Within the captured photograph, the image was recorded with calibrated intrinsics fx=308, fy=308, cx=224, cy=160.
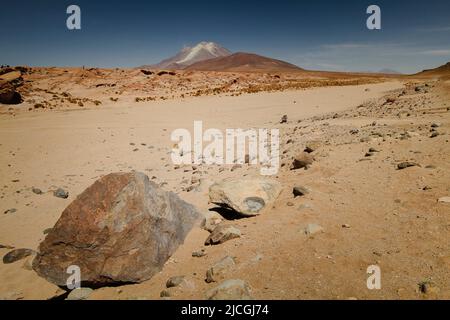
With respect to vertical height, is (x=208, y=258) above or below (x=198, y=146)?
below

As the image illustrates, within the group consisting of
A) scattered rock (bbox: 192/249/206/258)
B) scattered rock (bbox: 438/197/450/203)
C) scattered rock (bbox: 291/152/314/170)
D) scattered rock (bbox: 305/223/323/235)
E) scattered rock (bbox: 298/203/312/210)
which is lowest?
scattered rock (bbox: 192/249/206/258)

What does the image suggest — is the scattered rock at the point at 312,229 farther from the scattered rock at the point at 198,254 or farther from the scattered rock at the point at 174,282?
the scattered rock at the point at 174,282

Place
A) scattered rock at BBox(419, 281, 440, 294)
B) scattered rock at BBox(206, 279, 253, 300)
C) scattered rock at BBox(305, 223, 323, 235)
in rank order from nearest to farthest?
scattered rock at BBox(419, 281, 440, 294) → scattered rock at BBox(206, 279, 253, 300) → scattered rock at BBox(305, 223, 323, 235)

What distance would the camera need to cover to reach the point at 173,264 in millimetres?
4625

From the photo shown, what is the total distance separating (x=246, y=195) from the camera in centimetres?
575

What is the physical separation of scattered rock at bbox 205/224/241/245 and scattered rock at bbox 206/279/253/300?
4.16ft

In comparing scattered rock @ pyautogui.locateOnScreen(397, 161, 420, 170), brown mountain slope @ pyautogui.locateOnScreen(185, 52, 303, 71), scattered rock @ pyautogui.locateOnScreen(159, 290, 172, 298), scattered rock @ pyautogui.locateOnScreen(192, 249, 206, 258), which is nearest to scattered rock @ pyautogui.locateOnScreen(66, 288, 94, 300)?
scattered rock @ pyautogui.locateOnScreen(159, 290, 172, 298)

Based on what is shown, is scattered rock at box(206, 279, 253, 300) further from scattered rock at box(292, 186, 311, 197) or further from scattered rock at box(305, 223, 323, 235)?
scattered rock at box(292, 186, 311, 197)

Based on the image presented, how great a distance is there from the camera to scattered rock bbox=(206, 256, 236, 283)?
395 centimetres

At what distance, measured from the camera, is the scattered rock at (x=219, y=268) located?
3953mm
